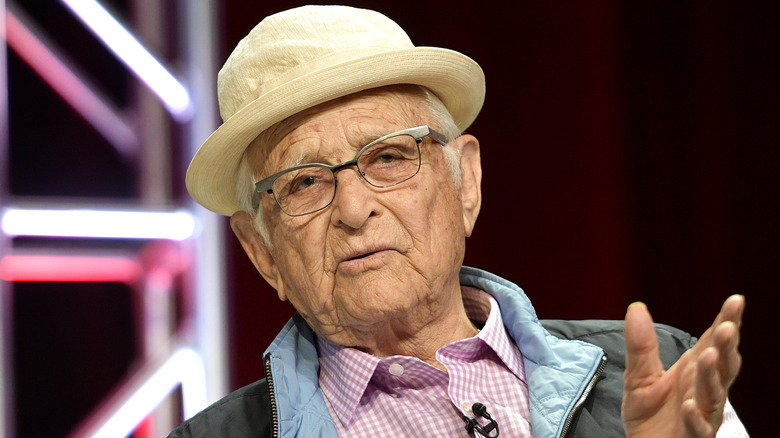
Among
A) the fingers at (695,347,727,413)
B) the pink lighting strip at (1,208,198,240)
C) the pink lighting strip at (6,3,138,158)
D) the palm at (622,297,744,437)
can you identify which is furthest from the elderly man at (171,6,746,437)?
the pink lighting strip at (6,3,138,158)

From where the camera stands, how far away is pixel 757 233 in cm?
271

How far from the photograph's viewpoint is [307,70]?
1.75m

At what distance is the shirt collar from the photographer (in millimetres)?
1753

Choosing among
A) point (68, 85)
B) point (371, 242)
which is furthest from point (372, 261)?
point (68, 85)

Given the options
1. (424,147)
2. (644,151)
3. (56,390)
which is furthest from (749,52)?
(56,390)

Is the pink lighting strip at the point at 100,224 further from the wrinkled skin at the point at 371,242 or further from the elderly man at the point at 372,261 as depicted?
the wrinkled skin at the point at 371,242

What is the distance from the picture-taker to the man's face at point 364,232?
1683 mm

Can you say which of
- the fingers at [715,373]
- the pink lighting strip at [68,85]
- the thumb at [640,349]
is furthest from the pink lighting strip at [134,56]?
the fingers at [715,373]

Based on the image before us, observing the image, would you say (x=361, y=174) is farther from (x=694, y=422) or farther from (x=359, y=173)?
(x=694, y=422)

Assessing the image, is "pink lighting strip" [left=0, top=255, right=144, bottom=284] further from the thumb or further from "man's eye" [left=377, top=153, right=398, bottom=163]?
the thumb

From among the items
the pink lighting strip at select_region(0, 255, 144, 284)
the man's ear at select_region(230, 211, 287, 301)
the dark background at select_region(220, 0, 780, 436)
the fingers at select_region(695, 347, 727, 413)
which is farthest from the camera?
the dark background at select_region(220, 0, 780, 436)

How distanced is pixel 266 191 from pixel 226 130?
0.16m

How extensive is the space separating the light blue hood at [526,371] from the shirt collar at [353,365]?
1.0 inches

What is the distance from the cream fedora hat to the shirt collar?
503 millimetres
